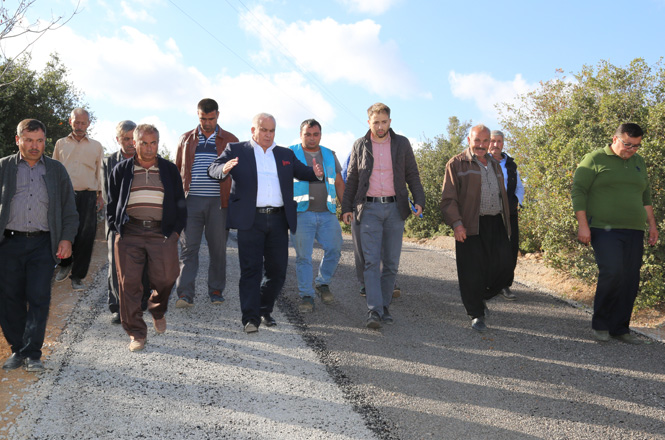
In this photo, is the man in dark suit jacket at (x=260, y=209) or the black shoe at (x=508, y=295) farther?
the black shoe at (x=508, y=295)

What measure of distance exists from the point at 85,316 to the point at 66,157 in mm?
2392

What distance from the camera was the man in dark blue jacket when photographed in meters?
5.00

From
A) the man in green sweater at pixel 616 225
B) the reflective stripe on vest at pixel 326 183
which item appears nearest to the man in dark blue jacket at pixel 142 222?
the reflective stripe on vest at pixel 326 183

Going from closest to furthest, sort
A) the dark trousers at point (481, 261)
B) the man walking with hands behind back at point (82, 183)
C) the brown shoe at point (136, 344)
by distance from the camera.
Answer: the brown shoe at point (136, 344), the dark trousers at point (481, 261), the man walking with hands behind back at point (82, 183)

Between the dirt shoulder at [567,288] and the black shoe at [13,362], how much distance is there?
6223mm

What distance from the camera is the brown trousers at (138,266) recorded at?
5.00 m

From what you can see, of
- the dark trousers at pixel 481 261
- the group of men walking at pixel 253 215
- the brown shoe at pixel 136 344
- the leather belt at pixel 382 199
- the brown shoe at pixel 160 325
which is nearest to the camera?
the group of men walking at pixel 253 215

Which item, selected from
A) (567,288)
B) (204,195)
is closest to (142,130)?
(204,195)

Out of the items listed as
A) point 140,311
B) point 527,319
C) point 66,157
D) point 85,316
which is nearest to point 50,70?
point 66,157

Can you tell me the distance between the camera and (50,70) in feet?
52.2

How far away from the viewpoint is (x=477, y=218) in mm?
6035

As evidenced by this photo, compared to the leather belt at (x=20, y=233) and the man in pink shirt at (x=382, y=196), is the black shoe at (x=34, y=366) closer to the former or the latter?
the leather belt at (x=20, y=233)

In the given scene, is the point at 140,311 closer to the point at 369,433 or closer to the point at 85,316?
the point at 85,316

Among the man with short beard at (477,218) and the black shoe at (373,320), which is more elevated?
the man with short beard at (477,218)
